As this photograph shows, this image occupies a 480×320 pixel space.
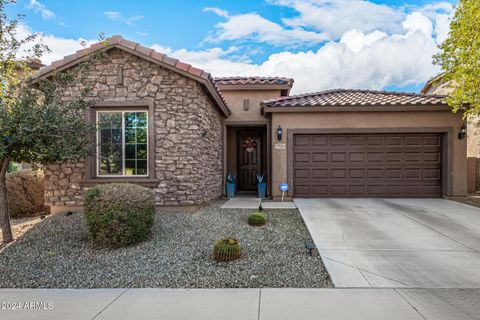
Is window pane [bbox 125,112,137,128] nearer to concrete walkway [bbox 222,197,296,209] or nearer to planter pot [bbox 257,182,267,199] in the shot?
concrete walkway [bbox 222,197,296,209]

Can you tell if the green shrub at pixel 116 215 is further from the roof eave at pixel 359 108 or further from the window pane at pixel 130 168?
the roof eave at pixel 359 108

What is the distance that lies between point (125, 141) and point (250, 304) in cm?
605

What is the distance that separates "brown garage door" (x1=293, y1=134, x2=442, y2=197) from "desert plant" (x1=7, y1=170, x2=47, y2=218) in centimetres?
838

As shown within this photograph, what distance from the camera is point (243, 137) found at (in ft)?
40.5

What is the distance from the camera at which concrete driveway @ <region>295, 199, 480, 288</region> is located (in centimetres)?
396

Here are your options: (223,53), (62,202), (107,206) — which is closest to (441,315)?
(107,206)

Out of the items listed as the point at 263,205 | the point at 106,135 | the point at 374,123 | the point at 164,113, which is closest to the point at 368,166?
the point at 374,123

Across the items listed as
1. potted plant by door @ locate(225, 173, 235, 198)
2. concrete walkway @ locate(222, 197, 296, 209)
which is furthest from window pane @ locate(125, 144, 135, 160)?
potted plant by door @ locate(225, 173, 235, 198)

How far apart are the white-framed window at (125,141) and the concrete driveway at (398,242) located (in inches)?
186

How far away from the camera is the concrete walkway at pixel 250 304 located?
10.1ft

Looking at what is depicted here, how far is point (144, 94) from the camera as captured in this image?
773 cm

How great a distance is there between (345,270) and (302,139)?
256 inches

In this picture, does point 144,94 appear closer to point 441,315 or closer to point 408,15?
point 441,315

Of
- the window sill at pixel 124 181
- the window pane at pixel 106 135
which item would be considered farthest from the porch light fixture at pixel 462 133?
the window pane at pixel 106 135
